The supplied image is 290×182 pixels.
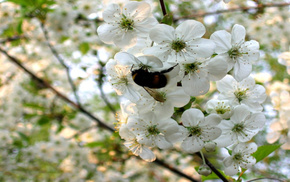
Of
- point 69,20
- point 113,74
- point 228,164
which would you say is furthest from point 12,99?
point 228,164

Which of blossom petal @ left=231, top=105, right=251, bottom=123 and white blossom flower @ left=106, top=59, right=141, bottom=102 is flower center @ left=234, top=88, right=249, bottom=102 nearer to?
blossom petal @ left=231, top=105, right=251, bottom=123

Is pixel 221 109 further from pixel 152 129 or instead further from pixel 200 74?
pixel 152 129

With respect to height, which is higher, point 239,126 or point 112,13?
point 112,13

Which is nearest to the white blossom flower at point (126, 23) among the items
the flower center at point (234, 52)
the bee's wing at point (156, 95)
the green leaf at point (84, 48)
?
the bee's wing at point (156, 95)

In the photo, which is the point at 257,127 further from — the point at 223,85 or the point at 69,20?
the point at 69,20

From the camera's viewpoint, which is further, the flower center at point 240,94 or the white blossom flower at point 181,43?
the flower center at point 240,94

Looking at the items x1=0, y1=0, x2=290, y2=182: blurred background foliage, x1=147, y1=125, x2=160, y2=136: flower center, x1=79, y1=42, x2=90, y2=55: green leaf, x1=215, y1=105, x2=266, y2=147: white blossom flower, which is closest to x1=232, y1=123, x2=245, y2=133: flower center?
x1=215, y1=105, x2=266, y2=147: white blossom flower

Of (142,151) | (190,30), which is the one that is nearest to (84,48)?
(142,151)

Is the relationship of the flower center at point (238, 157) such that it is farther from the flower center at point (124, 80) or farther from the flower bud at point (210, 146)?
the flower center at point (124, 80)
